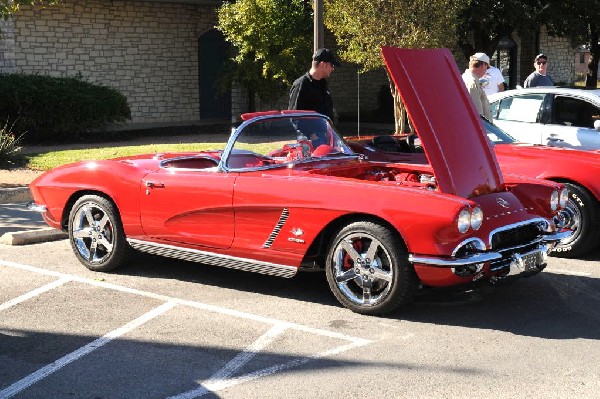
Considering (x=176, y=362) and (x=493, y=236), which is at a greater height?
(x=493, y=236)

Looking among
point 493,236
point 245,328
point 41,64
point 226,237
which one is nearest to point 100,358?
point 245,328

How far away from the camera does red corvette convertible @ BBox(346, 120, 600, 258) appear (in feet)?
24.1

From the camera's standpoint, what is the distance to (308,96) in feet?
26.6

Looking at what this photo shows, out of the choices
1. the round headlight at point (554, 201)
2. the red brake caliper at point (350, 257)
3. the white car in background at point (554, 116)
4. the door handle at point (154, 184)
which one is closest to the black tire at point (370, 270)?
the red brake caliper at point (350, 257)

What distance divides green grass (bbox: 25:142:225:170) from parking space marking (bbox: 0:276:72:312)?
6.58 metres

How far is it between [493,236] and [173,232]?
Result: 2.52 m

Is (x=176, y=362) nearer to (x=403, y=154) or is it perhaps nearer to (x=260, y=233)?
(x=260, y=233)

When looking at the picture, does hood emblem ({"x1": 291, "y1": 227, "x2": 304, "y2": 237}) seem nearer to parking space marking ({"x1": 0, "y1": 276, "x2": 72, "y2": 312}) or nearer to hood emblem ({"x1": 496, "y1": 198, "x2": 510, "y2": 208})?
hood emblem ({"x1": 496, "y1": 198, "x2": 510, "y2": 208})

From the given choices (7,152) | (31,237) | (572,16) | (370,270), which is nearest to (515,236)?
(370,270)

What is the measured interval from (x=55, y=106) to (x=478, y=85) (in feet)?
34.6

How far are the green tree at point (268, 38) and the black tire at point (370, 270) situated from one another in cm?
1325

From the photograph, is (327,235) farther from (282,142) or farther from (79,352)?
(79,352)

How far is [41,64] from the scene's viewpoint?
61.7ft

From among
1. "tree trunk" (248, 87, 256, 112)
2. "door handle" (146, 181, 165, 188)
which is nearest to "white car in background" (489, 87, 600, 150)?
"door handle" (146, 181, 165, 188)
